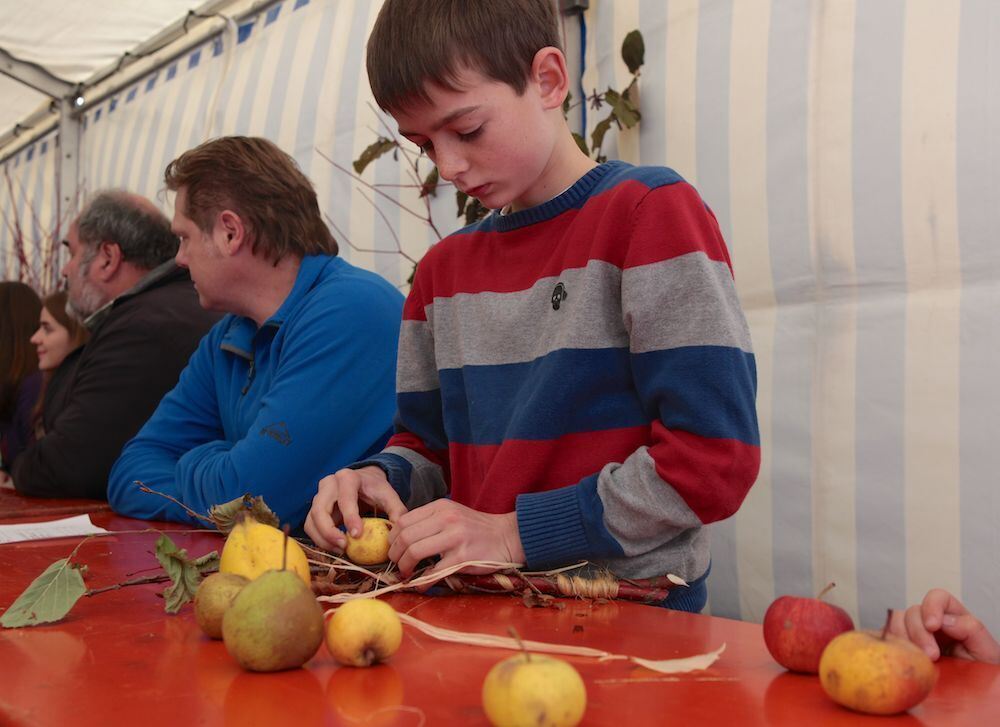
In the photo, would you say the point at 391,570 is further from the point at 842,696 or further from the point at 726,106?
the point at 726,106

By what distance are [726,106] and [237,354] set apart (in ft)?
5.50

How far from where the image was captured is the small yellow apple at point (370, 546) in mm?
1495

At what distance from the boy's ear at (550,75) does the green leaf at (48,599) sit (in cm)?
104

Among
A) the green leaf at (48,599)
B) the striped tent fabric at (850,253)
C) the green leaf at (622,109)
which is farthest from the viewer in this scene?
the green leaf at (622,109)

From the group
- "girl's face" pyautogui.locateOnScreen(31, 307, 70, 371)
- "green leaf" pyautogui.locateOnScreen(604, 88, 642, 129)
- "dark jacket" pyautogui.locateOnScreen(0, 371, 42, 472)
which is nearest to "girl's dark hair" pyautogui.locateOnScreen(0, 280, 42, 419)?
"dark jacket" pyautogui.locateOnScreen(0, 371, 42, 472)

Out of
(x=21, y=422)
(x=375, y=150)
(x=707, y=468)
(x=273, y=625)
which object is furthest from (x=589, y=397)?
(x=21, y=422)

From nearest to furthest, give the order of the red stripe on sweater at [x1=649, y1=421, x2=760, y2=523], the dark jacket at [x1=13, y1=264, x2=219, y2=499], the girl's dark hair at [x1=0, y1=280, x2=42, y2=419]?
1. the red stripe on sweater at [x1=649, y1=421, x2=760, y2=523]
2. the dark jacket at [x1=13, y1=264, x2=219, y2=499]
3. the girl's dark hair at [x1=0, y1=280, x2=42, y2=419]

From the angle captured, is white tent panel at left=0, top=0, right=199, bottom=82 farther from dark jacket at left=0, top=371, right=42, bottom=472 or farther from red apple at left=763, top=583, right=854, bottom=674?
red apple at left=763, top=583, right=854, bottom=674

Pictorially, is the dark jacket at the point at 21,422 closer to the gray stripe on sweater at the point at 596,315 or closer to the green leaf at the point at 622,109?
the green leaf at the point at 622,109

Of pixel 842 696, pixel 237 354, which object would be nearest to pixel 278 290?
pixel 237 354

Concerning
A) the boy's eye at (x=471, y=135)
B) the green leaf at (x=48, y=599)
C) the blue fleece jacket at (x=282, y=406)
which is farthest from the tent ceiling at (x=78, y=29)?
the green leaf at (x=48, y=599)

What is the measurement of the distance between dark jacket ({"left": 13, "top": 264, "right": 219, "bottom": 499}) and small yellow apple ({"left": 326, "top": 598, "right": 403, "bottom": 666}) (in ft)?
8.83

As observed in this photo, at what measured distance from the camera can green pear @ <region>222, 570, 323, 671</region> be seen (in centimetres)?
94

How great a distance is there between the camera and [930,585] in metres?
2.46
